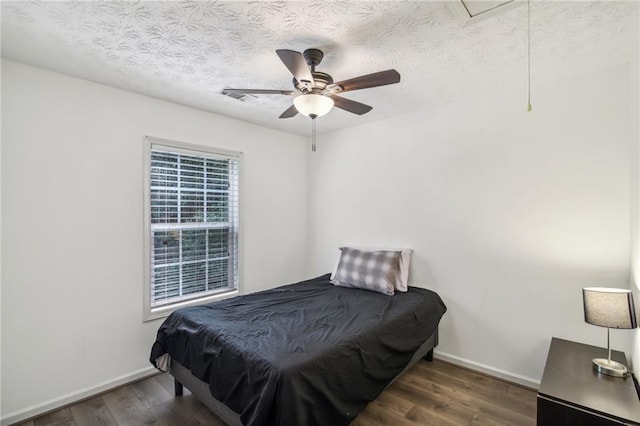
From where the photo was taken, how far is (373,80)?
1.82 metres

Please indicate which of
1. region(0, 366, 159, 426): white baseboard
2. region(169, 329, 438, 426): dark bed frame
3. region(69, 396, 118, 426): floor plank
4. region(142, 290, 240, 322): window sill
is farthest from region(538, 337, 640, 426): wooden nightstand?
region(0, 366, 159, 426): white baseboard

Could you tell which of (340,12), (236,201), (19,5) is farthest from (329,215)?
(19,5)

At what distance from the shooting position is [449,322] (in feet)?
9.89

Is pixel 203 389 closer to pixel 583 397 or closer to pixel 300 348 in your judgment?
pixel 300 348

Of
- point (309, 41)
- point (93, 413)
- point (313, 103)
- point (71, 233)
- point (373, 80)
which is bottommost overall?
point (93, 413)

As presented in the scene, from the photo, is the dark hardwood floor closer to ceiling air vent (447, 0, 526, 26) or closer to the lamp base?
the lamp base

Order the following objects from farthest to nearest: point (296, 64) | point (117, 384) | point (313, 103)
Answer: point (117, 384) → point (313, 103) → point (296, 64)

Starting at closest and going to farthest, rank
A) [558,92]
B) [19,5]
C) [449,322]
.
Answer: [19,5] < [558,92] < [449,322]

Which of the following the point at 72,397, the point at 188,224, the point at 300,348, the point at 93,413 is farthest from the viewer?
the point at 188,224

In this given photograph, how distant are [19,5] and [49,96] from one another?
0.90 metres

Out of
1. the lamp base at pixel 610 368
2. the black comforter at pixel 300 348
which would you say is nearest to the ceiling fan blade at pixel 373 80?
the black comforter at pixel 300 348

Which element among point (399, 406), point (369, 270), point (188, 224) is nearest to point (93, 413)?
point (188, 224)

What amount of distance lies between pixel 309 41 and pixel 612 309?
233 centimetres

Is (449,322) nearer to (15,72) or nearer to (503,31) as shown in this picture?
(503,31)
